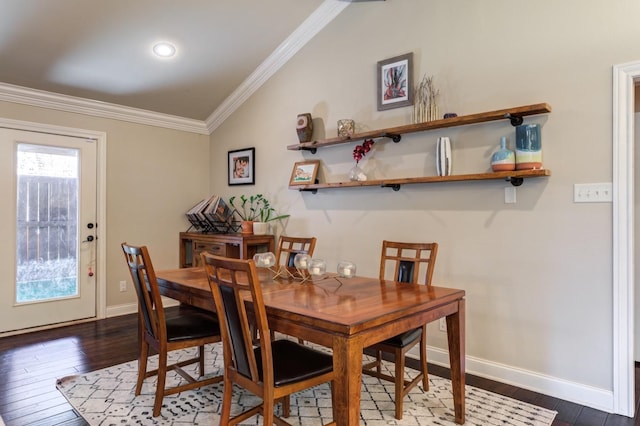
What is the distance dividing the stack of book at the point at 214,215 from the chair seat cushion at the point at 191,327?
87.4 inches

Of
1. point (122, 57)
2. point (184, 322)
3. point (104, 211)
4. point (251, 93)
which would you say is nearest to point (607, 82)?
point (184, 322)

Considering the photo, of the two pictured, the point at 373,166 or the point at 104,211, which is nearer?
the point at 373,166

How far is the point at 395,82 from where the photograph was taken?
3.26m

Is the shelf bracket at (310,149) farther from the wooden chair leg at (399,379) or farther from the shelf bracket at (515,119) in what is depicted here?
the wooden chair leg at (399,379)

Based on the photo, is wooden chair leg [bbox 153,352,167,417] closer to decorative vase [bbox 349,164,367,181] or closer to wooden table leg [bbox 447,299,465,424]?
wooden table leg [bbox 447,299,465,424]

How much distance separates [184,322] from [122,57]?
257cm

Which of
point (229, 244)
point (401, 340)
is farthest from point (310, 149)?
point (401, 340)

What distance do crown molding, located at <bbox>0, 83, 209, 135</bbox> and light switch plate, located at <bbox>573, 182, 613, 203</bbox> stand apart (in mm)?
4141

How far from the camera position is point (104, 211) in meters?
4.29

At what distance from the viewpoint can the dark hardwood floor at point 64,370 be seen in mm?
2248

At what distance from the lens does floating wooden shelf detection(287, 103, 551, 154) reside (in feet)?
8.18

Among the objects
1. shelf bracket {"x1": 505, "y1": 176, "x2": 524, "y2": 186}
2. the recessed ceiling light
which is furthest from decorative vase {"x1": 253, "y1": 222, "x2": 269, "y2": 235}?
shelf bracket {"x1": 505, "y1": 176, "x2": 524, "y2": 186}

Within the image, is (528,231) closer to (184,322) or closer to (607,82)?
(607,82)

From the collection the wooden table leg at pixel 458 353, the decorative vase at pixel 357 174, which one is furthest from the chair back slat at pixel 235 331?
the decorative vase at pixel 357 174
